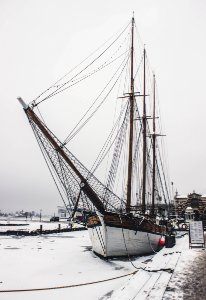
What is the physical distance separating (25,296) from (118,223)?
320 inches

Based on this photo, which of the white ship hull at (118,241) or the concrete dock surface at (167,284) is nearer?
the concrete dock surface at (167,284)

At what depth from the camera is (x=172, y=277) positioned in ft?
24.3

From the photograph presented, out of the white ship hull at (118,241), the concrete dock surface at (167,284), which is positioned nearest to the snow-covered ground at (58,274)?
the white ship hull at (118,241)

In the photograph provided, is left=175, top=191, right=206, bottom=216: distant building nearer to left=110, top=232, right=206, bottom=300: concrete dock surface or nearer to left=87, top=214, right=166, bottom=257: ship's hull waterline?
left=87, top=214, right=166, bottom=257: ship's hull waterline

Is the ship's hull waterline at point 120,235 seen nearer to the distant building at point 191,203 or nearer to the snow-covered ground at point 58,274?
the snow-covered ground at point 58,274

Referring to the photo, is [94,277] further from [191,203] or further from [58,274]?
[191,203]

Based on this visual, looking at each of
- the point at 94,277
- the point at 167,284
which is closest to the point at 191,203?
the point at 94,277

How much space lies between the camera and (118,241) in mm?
16359

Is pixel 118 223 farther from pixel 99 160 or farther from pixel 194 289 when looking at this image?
pixel 194 289

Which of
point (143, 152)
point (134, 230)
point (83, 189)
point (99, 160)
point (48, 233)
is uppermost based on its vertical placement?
point (143, 152)

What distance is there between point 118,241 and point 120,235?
352 millimetres

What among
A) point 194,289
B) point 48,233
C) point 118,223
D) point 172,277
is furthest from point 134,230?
point 48,233

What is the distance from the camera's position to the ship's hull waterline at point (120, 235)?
16062 mm

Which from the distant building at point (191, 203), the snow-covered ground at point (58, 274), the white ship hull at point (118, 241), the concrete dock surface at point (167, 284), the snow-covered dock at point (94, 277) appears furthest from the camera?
the distant building at point (191, 203)
